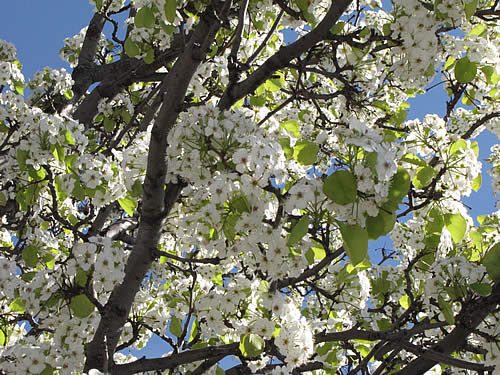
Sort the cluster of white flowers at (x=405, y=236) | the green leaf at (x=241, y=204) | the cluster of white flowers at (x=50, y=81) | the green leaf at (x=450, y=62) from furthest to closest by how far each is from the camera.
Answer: the cluster of white flowers at (x=50, y=81) → the cluster of white flowers at (x=405, y=236) → the green leaf at (x=450, y=62) → the green leaf at (x=241, y=204)

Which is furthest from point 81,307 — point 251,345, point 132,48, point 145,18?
point 132,48

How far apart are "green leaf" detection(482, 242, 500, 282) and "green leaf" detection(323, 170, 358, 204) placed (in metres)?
1.29

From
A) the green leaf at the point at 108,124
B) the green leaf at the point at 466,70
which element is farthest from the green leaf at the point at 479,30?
the green leaf at the point at 108,124

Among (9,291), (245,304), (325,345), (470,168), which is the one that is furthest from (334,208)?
(9,291)

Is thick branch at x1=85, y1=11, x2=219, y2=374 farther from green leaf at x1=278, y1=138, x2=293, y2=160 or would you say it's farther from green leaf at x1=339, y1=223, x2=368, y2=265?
green leaf at x1=339, y1=223, x2=368, y2=265

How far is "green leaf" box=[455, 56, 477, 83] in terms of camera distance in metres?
3.79

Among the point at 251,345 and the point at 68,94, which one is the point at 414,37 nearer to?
the point at 251,345

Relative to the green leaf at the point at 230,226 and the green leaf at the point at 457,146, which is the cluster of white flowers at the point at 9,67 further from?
the green leaf at the point at 457,146

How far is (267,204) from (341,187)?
0.48 meters

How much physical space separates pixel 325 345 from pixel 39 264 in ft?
8.72

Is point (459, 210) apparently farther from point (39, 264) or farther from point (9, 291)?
point (39, 264)

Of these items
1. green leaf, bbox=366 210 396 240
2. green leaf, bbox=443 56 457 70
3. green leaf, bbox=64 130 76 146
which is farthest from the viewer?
green leaf, bbox=64 130 76 146

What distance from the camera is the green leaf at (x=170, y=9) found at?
339 cm

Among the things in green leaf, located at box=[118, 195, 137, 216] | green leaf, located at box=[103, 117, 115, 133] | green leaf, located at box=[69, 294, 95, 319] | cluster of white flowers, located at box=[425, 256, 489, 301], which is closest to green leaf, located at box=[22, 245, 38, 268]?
green leaf, located at box=[118, 195, 137, 216]
